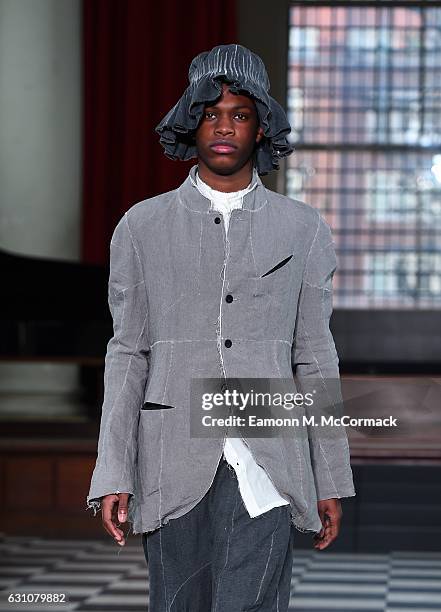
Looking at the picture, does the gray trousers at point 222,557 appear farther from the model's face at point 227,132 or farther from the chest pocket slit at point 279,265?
the model's face at point 227,132

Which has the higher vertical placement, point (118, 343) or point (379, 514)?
point (118, 343)

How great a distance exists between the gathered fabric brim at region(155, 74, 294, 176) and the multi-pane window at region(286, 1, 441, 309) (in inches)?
320

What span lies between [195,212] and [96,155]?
25.5 ft

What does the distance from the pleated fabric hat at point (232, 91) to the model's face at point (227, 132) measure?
0.04 ft

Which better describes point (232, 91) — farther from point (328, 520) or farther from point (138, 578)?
point (138, 578)

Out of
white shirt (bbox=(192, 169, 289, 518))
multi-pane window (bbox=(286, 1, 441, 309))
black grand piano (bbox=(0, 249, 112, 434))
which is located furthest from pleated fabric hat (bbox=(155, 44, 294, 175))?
multi-pane window (bbox=(286, 1, 441, 309))

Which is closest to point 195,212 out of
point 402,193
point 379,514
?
point 379,514

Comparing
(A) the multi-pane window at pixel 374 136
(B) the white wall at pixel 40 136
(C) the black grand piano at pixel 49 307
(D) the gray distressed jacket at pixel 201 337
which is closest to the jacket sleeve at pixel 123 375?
(D) the gray distressed jacket at pixel 201 337

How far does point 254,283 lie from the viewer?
2.11m

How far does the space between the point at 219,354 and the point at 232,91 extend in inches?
15.7

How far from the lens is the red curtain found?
32.0 feet

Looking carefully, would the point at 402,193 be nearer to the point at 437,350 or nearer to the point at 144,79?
the point at 437,350

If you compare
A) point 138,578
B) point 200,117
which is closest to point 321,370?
point 200,117

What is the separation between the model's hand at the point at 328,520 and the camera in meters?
2.14
